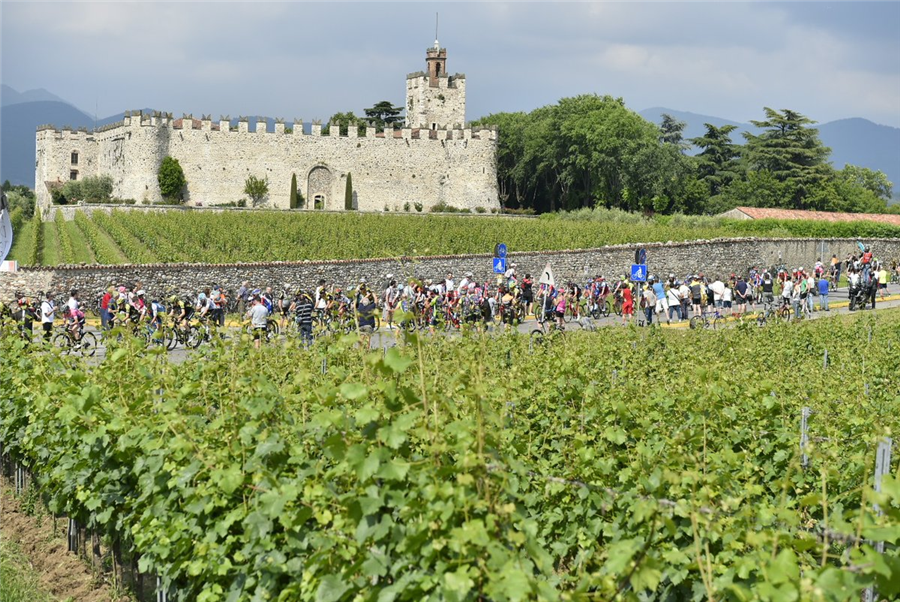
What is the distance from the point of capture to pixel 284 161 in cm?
7069

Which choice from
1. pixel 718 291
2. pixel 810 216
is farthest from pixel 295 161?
pixel 718 291

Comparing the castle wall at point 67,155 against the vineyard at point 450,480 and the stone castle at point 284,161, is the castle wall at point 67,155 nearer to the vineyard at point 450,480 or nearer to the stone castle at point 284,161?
the stone castle at point 284,161

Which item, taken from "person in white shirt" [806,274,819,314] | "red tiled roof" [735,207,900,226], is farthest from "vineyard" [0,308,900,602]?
"red tiled roof" [735,207,900,226]

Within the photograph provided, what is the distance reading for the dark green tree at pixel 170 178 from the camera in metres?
66.9

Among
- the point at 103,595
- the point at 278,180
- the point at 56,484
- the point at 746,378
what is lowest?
the point at 103,595

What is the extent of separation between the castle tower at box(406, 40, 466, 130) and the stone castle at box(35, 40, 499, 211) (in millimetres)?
3644

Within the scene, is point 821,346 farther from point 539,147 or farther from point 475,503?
point 539,147

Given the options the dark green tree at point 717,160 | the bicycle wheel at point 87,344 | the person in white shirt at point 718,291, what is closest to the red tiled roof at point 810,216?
the dark green tree at point 717,160

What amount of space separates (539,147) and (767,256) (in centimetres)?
3368

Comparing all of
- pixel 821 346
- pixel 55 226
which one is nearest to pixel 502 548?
pixel 821 346

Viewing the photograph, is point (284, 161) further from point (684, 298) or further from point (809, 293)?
point (809, 293)

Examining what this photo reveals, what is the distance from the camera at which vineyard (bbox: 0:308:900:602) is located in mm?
4250

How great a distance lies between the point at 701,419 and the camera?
7672 mm

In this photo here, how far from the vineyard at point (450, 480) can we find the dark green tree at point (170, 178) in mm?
58266
